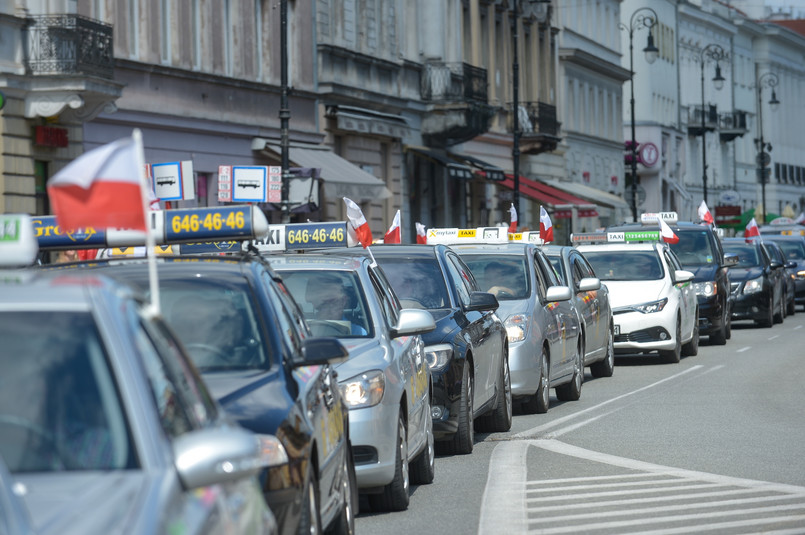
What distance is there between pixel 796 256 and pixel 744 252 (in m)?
10.6

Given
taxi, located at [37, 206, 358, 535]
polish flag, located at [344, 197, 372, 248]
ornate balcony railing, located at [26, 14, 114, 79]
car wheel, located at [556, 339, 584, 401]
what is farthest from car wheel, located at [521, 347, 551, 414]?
ornate balcony railing, located at [26, 14, 114, 79]

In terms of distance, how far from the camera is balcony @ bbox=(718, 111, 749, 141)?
343 ft

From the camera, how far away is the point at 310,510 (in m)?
6.40

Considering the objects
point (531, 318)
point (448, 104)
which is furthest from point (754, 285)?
point (531, 318)

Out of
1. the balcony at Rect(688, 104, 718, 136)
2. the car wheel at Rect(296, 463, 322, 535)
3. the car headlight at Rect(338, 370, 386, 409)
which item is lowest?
the car wheel at Rect(296, 463, 322, 535)

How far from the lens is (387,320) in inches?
414

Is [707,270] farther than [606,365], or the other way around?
[707,270]

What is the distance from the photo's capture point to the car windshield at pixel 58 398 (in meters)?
→ 4.17

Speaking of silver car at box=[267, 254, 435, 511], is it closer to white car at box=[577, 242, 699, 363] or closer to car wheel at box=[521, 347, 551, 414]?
car wheel at box=[521, 347, 551, 414]

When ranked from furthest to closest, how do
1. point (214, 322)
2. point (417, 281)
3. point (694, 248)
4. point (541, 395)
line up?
point (694, 248) < point (541, 395) < point (417, 281) < point (214, 322)

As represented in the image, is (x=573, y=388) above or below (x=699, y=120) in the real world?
below

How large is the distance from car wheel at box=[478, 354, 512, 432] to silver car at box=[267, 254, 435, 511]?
305cm

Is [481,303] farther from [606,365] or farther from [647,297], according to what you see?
[647,297]

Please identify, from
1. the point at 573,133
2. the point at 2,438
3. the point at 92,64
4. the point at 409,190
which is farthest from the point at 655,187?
the point at 2,438
